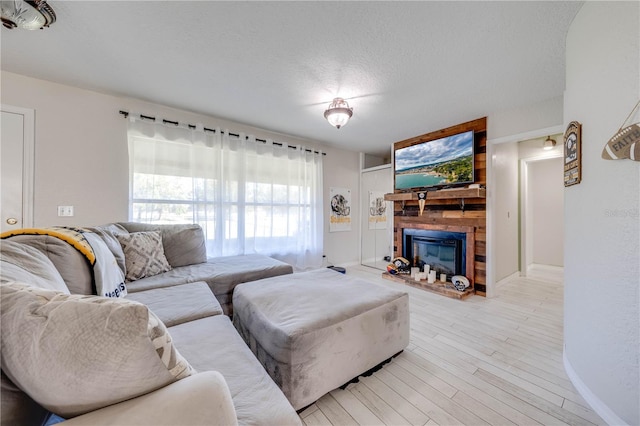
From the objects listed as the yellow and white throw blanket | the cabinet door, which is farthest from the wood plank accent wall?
the yellow and white throw blanket

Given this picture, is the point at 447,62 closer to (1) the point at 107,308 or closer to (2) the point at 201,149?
(1) the point at 107,308

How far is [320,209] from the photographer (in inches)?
167

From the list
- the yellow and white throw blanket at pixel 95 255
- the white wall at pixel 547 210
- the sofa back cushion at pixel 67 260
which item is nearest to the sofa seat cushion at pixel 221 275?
the yellow and white throw blanket at pixel 95 255

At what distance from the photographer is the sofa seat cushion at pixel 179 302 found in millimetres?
1395

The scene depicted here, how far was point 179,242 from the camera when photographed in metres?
2.56

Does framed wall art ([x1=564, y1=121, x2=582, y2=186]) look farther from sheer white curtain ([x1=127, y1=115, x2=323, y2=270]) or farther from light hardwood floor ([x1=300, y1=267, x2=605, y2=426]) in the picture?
sheer white curtain ([x1=127, y1=115, x2=323, y2=270])

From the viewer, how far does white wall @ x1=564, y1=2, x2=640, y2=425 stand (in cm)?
112

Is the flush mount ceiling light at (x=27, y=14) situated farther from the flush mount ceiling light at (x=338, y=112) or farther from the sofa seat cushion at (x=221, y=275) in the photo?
the flush mount ceiling light at (x=338, y=112)

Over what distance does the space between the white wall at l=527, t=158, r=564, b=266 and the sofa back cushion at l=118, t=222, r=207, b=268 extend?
220 inches

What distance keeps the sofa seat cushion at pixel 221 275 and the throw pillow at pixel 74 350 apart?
1556mm

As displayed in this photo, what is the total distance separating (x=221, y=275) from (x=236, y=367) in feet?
4.51

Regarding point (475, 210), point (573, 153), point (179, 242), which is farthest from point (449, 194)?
point (179, 242)

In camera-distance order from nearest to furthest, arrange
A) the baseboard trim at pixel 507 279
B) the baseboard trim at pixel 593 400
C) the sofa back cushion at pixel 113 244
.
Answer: the baseboard trim at pixel 593 400 < the sofa back cushion at pixel 113 244 < the baseboard trim at pixel 507 279

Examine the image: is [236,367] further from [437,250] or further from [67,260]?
Result: [437,250]
